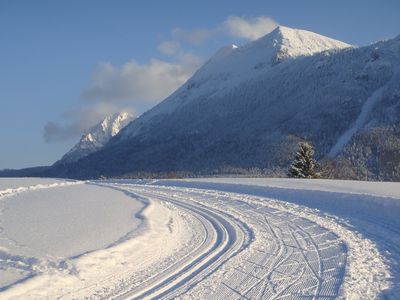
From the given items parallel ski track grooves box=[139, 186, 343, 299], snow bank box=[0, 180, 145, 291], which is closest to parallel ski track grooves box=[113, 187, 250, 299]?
parallel ski track grooves box=[139, 186, 343, 299]

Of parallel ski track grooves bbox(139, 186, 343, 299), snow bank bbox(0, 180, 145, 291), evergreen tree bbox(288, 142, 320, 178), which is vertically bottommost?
parallel ski track grooves bbox(139, 186, 343, 299)

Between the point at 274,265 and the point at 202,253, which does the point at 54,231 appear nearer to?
the point at 202,253

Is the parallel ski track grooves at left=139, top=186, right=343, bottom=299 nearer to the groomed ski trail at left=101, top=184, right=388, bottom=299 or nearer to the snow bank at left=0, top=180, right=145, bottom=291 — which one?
the groomed ski trail at left=101, top=184, right=388, bottom=299

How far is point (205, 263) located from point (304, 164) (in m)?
35.4

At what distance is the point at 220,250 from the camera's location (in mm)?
11125

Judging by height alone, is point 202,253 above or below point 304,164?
below

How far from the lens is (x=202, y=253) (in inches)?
428

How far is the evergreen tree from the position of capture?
143 ft

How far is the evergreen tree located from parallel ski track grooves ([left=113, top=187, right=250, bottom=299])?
93.6 feet

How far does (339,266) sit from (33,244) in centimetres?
649

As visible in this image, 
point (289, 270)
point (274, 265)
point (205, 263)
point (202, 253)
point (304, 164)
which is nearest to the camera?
point (289, 270)

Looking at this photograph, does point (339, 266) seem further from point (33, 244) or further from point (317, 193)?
point (317, 193)

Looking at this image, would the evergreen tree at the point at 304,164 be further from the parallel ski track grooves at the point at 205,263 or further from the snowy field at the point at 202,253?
the parallel ski track grooves at the point at 205,263

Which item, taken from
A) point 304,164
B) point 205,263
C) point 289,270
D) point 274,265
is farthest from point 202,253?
point 304,164
